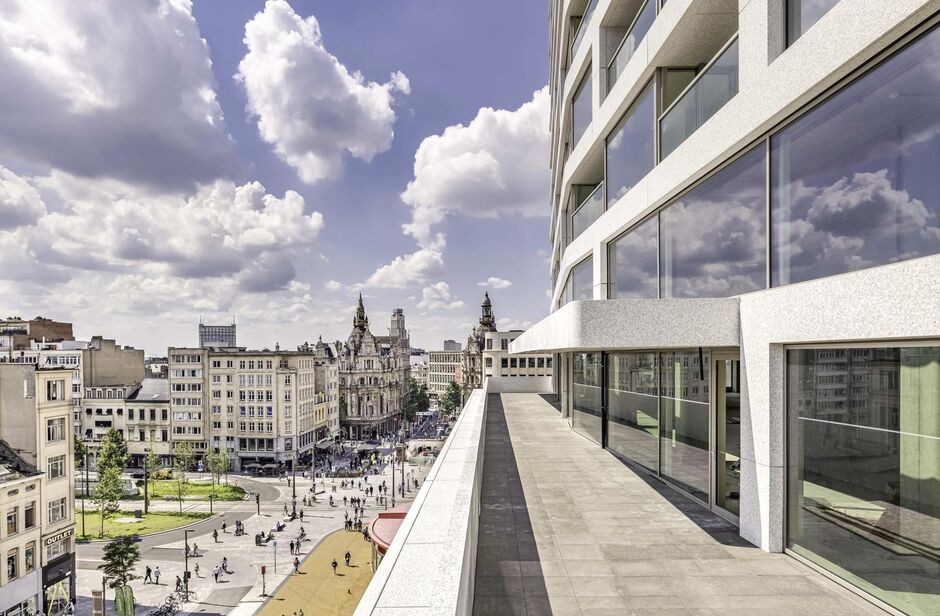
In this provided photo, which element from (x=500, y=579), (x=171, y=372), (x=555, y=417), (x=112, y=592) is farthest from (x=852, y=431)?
(x=171, y=372)

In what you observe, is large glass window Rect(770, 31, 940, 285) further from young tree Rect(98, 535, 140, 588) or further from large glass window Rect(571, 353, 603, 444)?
young tree Rect(98, 535, 140, 588)

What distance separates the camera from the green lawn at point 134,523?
1780 inches

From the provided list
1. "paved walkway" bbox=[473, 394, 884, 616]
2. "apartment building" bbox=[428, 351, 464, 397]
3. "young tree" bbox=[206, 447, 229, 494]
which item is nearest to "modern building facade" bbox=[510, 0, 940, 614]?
"paved walkway" bbox=[473, 394, 884, 616]

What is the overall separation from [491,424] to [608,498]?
10.2 m

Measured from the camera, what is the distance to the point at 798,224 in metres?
6.77

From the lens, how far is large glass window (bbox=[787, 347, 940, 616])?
5.03 metres

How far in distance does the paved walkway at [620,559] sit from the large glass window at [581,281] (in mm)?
6703

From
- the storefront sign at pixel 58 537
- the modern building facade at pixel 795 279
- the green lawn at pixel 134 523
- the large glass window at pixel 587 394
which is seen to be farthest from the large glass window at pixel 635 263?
the green lawn at pixel 134 523

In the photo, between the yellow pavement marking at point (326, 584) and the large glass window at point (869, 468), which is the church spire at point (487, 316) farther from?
the large glass window at point (869, 468)

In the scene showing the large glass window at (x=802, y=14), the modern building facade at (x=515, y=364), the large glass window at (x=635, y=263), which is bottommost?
the modern building facade at (x=515, y=364)

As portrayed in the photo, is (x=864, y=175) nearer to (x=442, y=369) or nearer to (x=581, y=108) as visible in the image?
(x=581, y=108)

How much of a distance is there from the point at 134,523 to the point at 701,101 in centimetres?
5840

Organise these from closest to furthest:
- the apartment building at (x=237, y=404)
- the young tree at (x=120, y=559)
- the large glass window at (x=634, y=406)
Result: the large glass window at (x=634, y=406), the young tree at (x=120, y=559), the apartment building at (x=237, y=404)

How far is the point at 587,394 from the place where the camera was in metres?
17.2
